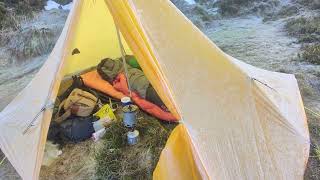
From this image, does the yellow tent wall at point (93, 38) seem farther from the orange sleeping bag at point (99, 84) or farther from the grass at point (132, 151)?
the grass at point (132, 151)

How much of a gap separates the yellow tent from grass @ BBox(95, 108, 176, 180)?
1.93ft

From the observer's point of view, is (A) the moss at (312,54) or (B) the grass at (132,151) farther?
(A) the moss at (312,54)

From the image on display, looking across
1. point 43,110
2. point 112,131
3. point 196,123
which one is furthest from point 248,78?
point 43,110

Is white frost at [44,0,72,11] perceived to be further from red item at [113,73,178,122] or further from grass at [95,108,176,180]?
grass at [95,108,176,180]

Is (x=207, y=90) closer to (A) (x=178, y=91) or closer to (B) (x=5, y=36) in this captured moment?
(A) (x=178, y=91)

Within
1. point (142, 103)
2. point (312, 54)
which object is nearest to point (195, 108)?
point (142, 103)

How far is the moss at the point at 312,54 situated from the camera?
5.61 m

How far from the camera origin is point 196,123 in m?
2.96

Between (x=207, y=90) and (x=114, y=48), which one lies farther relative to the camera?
(x=114, y=48)

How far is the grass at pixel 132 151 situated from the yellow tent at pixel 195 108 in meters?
0.59

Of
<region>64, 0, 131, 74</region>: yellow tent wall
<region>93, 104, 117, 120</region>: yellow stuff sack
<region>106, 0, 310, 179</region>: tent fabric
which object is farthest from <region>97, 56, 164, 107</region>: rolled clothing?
<region>106, 0, 310, 179</region>: tent fabric

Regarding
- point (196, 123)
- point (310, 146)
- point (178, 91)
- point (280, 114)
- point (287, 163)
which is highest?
point (178, 91)

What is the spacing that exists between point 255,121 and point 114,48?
2802 mm

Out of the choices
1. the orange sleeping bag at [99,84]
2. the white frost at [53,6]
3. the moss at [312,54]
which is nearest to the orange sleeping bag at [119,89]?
the orange sleeping bag at [99,84]
